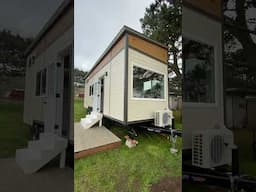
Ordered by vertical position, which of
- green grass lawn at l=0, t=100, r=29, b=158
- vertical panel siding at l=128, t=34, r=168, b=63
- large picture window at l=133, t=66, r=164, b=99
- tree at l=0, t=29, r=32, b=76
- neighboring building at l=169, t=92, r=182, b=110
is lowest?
green grass lawn at l=0, t=100, r=29, b=158

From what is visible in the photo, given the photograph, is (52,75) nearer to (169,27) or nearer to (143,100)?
(143,100)

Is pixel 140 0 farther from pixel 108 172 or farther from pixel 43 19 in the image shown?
pixel 108 172

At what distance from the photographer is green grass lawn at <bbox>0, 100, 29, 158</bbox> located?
131 cm

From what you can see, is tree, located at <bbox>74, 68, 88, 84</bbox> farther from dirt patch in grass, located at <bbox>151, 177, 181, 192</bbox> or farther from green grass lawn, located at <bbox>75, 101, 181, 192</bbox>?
dirt patch in grass, located at <bbox>151, 177, 181, 192</bbox>

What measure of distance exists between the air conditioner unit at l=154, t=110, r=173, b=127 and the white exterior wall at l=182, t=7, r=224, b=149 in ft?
0.65

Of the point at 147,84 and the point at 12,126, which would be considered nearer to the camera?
the point at 12,126

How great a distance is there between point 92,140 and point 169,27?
103 centimetres

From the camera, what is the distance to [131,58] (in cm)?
158

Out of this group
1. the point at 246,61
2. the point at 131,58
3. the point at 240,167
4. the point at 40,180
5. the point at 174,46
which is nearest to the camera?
the point at 40,180

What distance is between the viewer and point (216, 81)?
2375 millimetres

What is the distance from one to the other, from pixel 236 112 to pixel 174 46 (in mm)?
1026

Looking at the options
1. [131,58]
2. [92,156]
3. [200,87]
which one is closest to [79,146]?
[92,156]

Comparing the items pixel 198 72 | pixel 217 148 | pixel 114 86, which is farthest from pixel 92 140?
pixel 217 148

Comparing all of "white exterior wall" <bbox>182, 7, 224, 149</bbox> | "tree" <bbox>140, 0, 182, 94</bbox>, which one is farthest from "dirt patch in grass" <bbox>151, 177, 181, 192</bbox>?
"tree" <bbox>140, 0, 182, 94</bbox>
